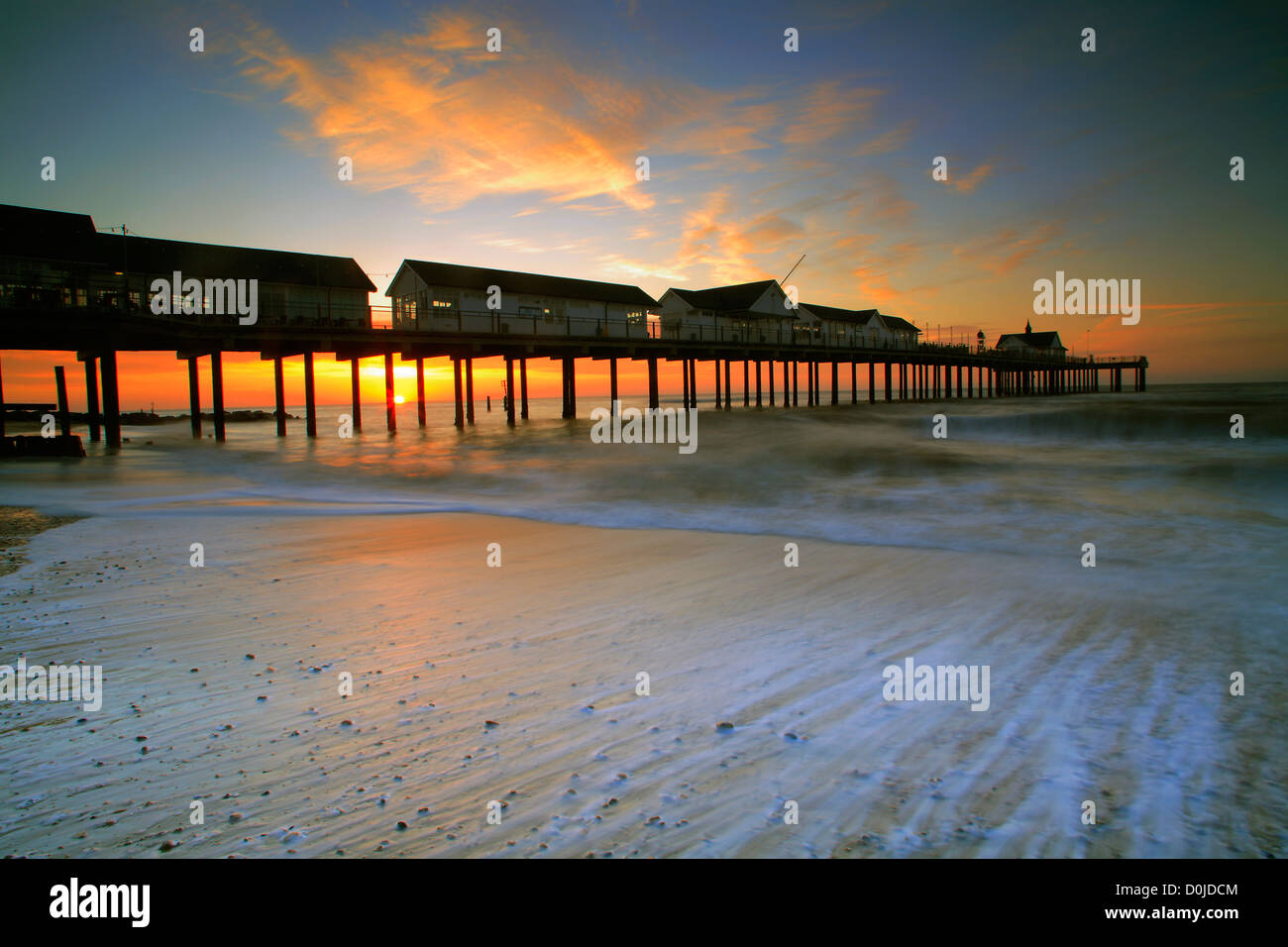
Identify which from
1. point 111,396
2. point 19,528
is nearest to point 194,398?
point 111,396

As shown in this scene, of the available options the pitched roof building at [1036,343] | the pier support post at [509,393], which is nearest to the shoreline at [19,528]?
the pier support post at [509,393]

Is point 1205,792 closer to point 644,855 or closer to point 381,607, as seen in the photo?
point 644,855

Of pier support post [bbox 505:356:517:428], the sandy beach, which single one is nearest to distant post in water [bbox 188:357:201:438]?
pier support post [bbox 505:356:517:428]

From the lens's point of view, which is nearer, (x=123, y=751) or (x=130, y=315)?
(x=123, y=751)

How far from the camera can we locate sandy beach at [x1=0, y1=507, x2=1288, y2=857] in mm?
2682

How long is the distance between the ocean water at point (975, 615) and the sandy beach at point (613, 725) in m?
0.03

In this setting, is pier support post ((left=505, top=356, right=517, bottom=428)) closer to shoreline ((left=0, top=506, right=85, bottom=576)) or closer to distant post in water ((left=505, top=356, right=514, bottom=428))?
distant post in water ((left=505, top=356, right=514, bottom=428))

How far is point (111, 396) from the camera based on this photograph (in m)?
24.4

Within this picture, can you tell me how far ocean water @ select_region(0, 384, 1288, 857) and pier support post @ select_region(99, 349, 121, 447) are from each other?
644 cm

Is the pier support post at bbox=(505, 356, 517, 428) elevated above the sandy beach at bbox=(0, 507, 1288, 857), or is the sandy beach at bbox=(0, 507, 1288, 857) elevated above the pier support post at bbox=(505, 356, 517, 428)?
the pier support post at bbox=(505, 356, 517, 428)

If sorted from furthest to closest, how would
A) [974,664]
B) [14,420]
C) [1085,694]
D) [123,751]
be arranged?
[14,420]
[974,664]
[1085,694]
[123,751]
